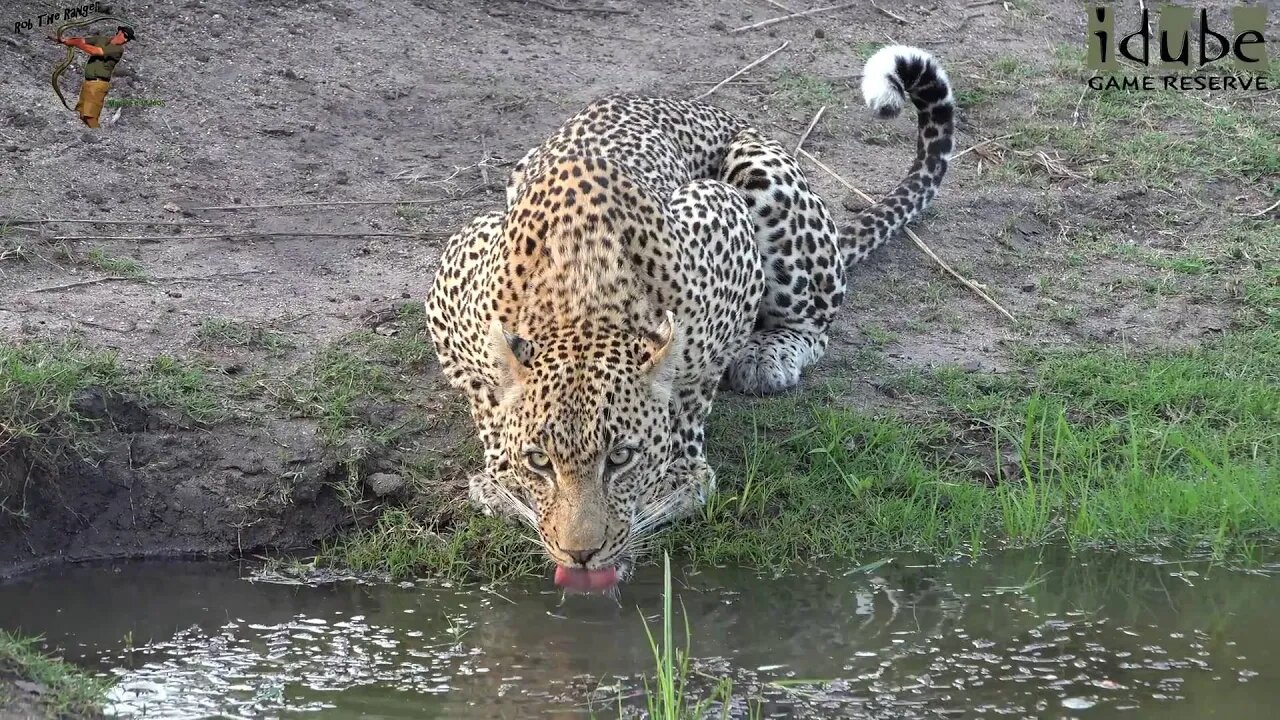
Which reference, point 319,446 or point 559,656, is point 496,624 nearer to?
point 559,656

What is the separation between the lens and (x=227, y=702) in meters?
5.62

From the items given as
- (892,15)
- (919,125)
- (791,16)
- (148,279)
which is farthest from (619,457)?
(892,15)

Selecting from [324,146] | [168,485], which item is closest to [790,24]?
[324,146]

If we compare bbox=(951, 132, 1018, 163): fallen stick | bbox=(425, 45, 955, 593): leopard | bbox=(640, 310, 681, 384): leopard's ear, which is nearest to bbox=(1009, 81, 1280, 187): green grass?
bbox=(951, 132, 1018, 163): fallen stick

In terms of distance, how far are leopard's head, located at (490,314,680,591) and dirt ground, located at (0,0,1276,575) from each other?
4.38 ft

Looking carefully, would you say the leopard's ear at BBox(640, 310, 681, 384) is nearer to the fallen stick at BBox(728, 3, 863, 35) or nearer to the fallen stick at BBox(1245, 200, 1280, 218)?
the fallen stick at BBox(1245, 200, 1280, 218)

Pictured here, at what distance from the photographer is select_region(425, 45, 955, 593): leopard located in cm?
625

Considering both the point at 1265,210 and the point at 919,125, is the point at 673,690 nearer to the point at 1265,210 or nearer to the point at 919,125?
the point at 919,125

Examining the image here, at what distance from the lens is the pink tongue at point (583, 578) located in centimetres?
615

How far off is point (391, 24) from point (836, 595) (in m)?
7.24

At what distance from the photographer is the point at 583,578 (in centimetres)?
616

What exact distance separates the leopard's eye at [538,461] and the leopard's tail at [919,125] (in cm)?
356

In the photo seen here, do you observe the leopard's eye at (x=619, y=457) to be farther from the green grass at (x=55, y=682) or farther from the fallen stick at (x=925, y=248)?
the fallen stick at (x=925, y=248)

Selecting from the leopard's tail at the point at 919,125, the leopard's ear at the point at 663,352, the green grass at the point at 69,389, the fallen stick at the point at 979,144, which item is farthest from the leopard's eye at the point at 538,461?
the fallen stick at the point at 979,144
